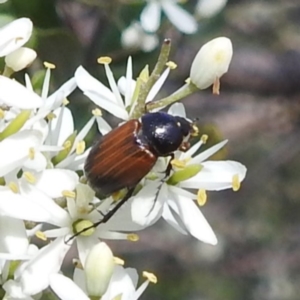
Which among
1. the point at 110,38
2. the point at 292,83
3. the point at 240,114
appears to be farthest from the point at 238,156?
the point at 110,38

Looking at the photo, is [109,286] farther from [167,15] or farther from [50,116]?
[167,15]

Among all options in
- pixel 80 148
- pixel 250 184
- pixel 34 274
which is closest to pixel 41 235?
pixel 34 274

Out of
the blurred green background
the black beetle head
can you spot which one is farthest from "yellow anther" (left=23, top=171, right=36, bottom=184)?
the blurred green background

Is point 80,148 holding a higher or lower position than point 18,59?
lower

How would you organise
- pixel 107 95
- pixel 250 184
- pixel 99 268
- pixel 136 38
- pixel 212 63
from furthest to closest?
pixel 250 184
pixel 136 38
pixel 107 95
pixel 212 63
pixel 99 268

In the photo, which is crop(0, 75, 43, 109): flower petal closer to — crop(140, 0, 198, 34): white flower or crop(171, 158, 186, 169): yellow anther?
crop(171, 158, 186, 169): yellow anther

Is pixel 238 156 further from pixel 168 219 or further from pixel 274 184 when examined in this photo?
pixel 168 219
